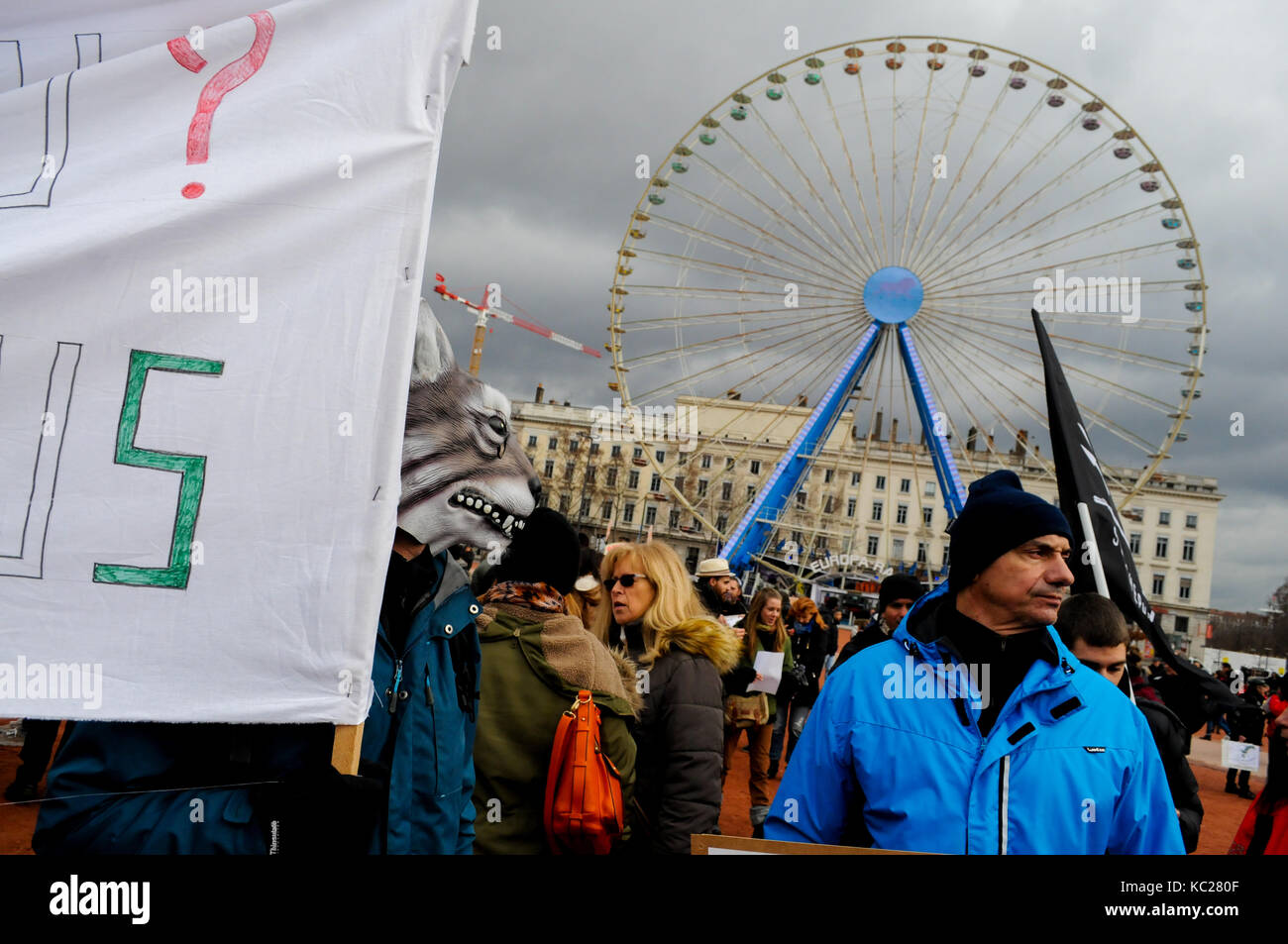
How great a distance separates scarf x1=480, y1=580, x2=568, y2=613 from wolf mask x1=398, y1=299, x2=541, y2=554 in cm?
44

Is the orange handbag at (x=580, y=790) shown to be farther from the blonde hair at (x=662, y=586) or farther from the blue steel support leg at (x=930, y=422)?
the blue steel support leg at (x=930, y=422)

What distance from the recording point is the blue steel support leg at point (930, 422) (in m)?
20.5

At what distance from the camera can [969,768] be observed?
6.61 ft

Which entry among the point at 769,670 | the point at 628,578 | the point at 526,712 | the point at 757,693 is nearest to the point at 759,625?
the point at 757,693

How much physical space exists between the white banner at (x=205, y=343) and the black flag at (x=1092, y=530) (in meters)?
3.01

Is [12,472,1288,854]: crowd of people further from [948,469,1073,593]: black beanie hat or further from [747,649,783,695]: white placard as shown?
[747,649,783,695]: white placard

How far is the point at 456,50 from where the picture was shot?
2.08m

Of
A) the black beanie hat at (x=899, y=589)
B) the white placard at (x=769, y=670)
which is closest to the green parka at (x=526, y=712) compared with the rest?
the white placard at (x=769, y=670)

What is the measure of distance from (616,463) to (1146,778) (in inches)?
2846

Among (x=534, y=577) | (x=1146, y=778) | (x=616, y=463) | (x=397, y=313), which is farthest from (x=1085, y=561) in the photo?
(x=616, y=463)
